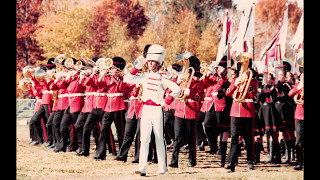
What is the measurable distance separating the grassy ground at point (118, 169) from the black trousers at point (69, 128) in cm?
26

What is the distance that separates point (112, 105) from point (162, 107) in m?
2.18

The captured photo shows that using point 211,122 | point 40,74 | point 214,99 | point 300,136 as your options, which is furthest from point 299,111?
point 40,74

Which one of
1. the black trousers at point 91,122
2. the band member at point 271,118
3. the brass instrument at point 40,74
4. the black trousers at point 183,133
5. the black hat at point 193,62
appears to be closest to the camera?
the black trousers at point 183,133

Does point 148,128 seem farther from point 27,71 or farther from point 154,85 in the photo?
point 27,71

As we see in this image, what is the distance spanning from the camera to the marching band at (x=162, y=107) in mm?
8016

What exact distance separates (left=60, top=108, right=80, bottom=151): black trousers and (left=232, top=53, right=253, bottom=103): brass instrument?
152 inches

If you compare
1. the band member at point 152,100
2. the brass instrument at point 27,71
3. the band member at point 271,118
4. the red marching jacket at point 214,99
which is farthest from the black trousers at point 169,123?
the band member at point 152,100

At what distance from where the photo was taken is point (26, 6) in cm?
3020

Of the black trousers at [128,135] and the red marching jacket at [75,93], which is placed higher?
the red marching jacket at [75,93]

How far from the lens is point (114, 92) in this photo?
10125 mm

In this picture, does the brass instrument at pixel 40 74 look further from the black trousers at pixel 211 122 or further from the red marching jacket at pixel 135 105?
the black trousers at pixel 211 122

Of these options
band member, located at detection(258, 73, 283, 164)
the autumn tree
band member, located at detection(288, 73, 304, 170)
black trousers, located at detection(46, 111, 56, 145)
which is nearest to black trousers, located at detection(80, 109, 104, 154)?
black trousers, located at detection(46, 111, 56, 145)

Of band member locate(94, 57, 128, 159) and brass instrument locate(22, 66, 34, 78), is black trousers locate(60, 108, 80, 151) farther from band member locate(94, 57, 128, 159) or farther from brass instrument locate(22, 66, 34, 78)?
brass instrument locate(22, 66, 34, 78)

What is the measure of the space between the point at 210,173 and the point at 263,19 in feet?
108
